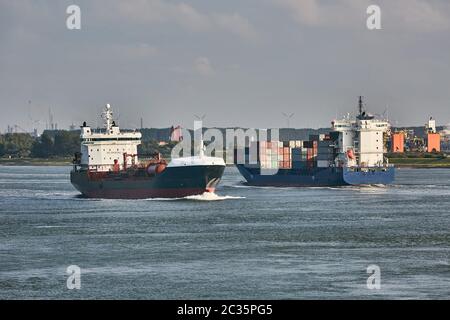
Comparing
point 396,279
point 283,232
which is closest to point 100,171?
point 283,232

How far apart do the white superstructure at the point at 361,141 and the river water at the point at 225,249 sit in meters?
33.6

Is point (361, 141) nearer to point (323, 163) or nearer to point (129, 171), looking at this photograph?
point (323, 163)

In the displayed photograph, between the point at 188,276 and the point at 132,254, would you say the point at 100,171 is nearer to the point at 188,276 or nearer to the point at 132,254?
the point at 132,254

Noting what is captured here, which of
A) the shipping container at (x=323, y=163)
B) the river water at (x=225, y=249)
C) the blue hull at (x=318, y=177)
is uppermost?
the shipping container at (x=323, y=163)

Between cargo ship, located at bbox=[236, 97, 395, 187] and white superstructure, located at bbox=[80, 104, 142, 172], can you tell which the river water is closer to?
white superstructure, located at bbox=[80, 104, 142, 172]

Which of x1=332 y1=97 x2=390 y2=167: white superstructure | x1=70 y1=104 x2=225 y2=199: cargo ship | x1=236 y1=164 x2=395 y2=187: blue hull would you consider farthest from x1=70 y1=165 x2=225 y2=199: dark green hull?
x1=332 y1=97 x2=390 y2=167: white superstructure

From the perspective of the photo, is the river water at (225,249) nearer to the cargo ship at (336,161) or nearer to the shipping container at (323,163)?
the cargo ship at (336,161)

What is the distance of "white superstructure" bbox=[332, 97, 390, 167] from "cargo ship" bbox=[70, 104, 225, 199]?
100 ft

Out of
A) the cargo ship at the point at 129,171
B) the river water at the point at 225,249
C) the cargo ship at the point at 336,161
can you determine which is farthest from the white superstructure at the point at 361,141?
the river water at the point at 225,249

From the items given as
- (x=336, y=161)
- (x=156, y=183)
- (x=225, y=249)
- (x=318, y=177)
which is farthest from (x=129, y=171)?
(x=225, y=249)

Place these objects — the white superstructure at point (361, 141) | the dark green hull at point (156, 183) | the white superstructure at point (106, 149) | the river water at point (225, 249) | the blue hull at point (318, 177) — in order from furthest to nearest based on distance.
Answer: the white superstructure at point (361, 141)
the blue hull at point (318, 177)
the white superstructure at point (106, 149)
the dark green hull at point (156, 183)
the river water at point (225, 249)

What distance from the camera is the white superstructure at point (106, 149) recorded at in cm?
9900
